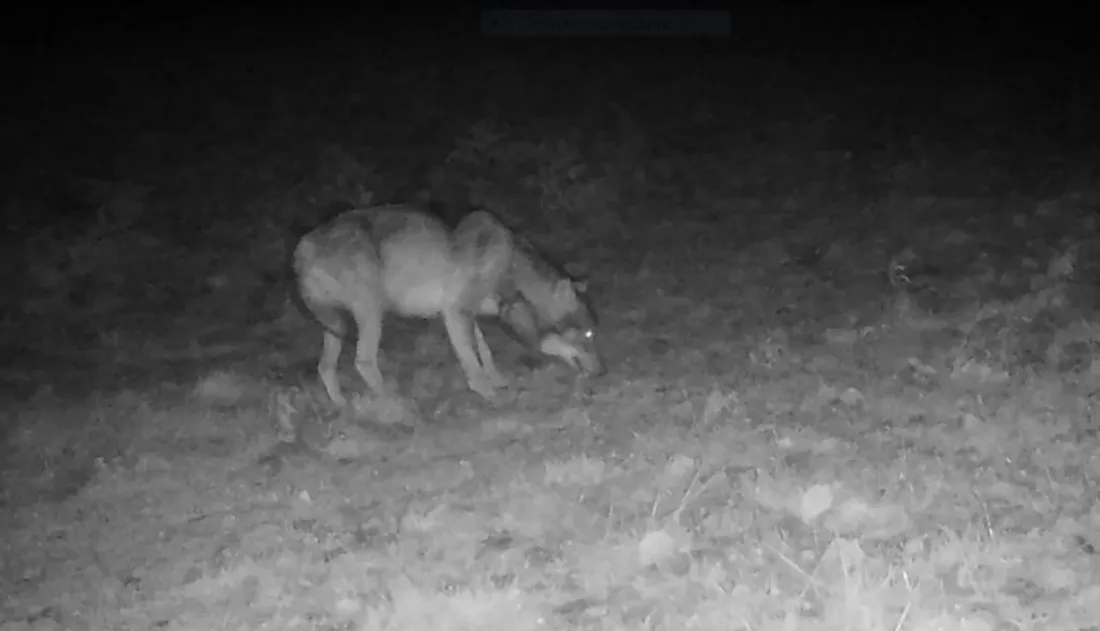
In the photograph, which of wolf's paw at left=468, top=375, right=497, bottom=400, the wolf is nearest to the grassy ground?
wolf's paw at left=468, top=375, right=497, bottom=400

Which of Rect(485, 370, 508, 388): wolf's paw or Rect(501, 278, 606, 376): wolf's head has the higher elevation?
Rect(501, 278, 606, 376): wolf's head

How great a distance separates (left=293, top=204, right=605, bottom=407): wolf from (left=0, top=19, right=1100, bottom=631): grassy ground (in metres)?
0.19

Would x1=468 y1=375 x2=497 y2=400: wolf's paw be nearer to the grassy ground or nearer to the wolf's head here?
the grassy ground

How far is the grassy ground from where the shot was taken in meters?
3.38

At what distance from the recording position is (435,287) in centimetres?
408

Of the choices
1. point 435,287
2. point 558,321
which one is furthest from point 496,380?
point 435,287

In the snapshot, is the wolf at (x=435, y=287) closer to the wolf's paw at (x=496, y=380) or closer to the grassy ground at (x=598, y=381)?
the wolf's paw at (x=496, y=380)

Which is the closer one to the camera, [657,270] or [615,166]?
[657,270]

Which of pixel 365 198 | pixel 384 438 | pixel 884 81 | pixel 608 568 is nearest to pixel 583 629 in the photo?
pixel 608 568

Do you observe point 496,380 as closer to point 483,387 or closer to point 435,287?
point 483,387

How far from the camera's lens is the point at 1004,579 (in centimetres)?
332

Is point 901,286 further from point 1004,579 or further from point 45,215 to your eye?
point 45,215

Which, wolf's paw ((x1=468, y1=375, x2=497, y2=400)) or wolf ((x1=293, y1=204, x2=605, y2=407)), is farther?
wolf's paw ((x1=468, y1=375, x2=497, y2=400))

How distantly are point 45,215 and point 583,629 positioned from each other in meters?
3.88
